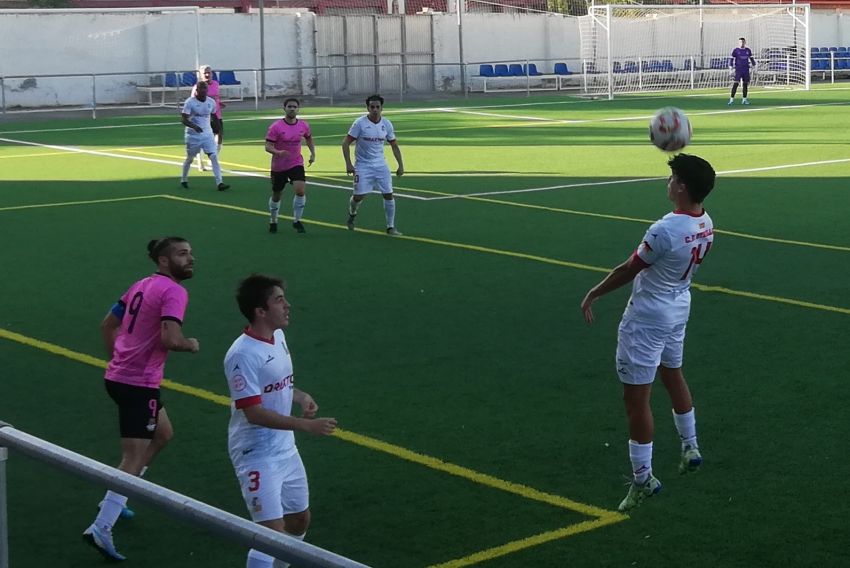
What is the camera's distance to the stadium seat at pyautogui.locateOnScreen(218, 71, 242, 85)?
156 ft

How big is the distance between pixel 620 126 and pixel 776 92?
1699cm

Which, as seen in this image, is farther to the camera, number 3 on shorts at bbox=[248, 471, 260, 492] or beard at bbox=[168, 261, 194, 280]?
beard at bbox=[168, 261, 194, 280]

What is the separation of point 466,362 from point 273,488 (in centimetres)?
548

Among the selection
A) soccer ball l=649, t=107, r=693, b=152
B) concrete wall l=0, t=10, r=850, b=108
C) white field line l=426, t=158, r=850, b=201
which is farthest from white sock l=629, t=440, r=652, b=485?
concrete wall l=0, t=10, r=850, b=108

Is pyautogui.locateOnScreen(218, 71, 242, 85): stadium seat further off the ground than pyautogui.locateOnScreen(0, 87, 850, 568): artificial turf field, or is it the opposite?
pyautogui.locateOnScreen(218, 71, 242, 85): stadium seat

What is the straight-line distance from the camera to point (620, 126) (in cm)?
3569

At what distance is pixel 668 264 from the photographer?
25.7 feet

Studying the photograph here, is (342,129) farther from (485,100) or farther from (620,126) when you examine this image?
(485,100)

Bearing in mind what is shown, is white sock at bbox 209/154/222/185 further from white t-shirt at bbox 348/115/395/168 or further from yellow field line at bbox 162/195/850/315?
white t-shirt at bbox 348/115/395/168

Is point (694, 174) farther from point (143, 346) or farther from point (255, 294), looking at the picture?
point (143, 346)

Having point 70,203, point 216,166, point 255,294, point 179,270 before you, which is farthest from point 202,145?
point 255,294

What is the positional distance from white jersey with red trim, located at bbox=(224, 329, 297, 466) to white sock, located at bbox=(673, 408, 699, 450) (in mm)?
3144

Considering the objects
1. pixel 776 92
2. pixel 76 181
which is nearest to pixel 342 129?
pixel 76 181

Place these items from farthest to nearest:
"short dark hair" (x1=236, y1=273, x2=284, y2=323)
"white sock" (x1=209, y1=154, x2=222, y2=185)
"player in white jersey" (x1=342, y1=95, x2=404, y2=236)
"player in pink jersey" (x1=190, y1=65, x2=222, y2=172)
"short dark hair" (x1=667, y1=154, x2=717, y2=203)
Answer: "player in pink jersey" (x1=190, y1=65, x2=222, y2=172) < "white sock" (x1=209, y1=154, x2=222, y2=185) < "player in white jersey" (x1=342, y1=95, x2=404, y2=236) < "short dark hair" (x1=667, y1=154, x2=717, y2=203) < "short dark hair" (x1=236, y1=273, x2=284, y2=323)
